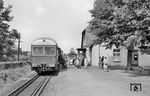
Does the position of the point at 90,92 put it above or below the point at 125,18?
below

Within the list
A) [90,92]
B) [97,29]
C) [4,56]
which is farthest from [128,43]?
[4,56]

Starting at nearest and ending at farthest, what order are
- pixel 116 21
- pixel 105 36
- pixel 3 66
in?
pixel 116 21 < pixel 3 66 < pixel 105 36

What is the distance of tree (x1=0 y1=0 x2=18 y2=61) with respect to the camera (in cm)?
4800

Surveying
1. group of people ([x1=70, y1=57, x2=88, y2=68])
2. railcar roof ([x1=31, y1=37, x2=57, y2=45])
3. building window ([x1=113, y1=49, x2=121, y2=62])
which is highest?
railcar roof ([x1=31, y1=37, x2=57, y2=45])

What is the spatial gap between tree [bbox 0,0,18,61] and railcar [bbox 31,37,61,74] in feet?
67.3

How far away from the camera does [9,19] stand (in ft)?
176

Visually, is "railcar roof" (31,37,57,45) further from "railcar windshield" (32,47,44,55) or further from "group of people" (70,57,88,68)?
"group of people" (70,57,88,68)

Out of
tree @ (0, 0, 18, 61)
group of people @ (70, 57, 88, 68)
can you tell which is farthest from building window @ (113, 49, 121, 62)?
tree @ (0, 0, 18, 61)

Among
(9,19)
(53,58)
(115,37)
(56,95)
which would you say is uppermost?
(9,19)

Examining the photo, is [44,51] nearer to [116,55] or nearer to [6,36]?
[116,55]

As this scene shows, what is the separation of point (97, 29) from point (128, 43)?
11.1 meters

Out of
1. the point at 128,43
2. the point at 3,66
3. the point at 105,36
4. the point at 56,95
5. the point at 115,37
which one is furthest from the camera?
the point at 105,36

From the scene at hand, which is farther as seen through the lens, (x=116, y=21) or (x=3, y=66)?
(x=3, y=66)

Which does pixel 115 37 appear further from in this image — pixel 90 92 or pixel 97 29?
pixel 90 92
